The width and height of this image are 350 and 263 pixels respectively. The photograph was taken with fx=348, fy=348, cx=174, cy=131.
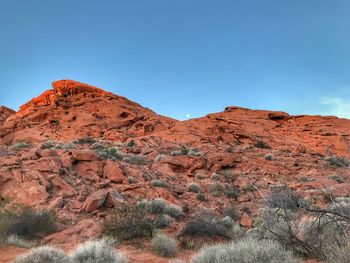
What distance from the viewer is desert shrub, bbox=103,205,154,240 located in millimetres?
8938

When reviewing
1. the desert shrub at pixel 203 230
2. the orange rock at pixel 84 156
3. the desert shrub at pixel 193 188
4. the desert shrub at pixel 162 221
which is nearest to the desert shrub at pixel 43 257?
the desert shrub at pixel 203 230

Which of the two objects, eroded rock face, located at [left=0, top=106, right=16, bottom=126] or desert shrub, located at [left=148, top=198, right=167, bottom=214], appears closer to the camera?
desert shrub, located at [left=148, top=198, right=167, bottom=214]

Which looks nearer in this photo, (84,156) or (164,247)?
(164,247)

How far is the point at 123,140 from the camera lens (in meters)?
30.3

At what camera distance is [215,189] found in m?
15.9

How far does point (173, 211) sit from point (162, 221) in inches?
48.1

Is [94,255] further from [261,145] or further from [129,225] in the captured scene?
[261,145]

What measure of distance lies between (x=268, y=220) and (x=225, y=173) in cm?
1290

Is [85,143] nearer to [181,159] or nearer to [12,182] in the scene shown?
[181,159]

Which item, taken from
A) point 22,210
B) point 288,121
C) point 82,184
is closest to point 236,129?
point 288,121

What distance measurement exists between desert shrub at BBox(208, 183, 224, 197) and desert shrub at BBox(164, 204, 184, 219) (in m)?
4.05

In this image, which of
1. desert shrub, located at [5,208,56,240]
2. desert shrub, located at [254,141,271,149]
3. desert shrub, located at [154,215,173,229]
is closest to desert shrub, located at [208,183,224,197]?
desert shrub, located at [154,215,173,229]

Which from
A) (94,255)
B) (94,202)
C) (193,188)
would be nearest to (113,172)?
(94,202)

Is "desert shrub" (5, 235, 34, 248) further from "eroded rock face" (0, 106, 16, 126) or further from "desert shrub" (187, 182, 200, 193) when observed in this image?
"eroded rock face" (0, 106, 16, 126)
